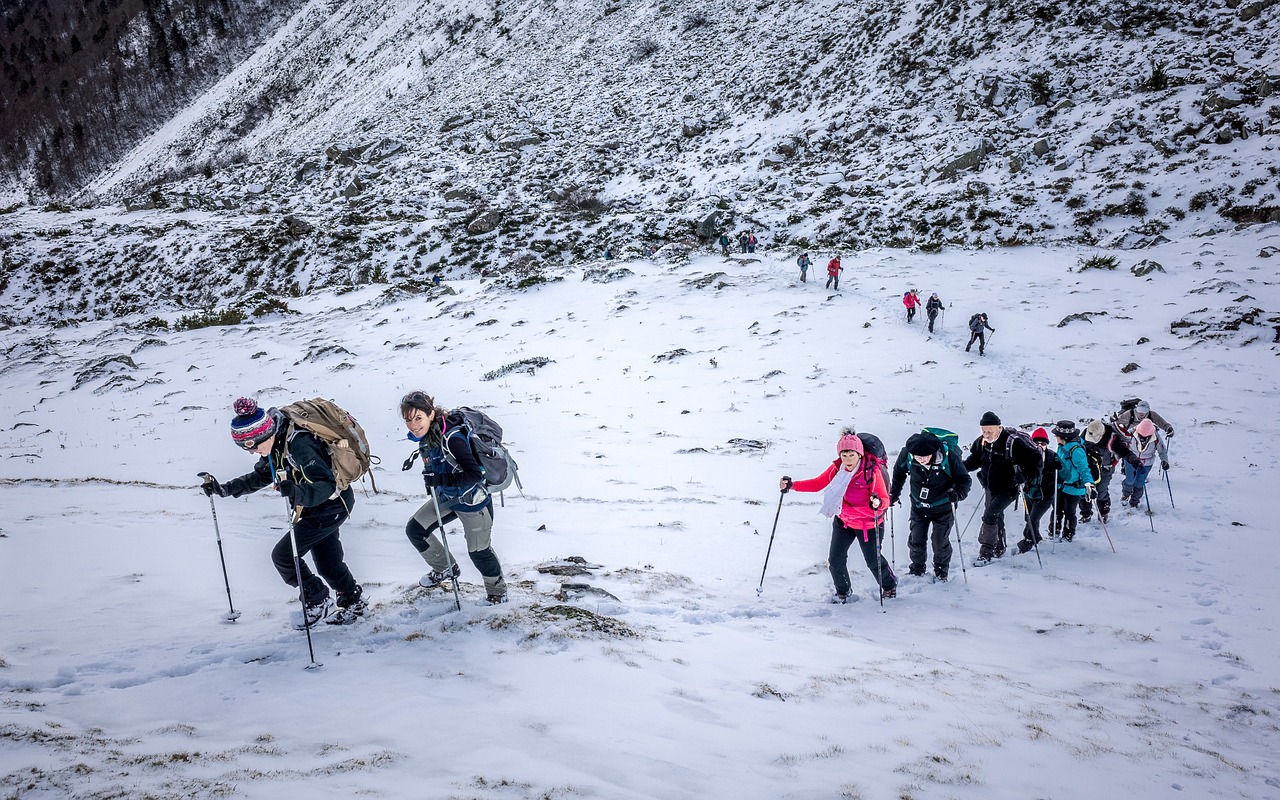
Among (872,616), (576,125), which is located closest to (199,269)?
(576,125)

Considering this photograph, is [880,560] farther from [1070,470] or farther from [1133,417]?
[1133,417]

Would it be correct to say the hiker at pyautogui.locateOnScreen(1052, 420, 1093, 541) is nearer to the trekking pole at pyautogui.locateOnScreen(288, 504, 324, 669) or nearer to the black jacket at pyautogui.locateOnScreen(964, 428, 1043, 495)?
the black jacket at pyautogui.locateOnScreen(964, 428, 1043, 495)

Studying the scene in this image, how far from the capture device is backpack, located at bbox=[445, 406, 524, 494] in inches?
185

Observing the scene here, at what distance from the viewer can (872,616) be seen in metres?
6.08

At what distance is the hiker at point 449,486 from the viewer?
4.64 metres

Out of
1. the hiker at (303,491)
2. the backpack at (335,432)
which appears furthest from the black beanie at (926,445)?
the hiker at (303,491)

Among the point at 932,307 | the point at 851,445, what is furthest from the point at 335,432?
the point at 932,307

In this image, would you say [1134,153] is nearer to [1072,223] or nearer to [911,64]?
[1072,223]

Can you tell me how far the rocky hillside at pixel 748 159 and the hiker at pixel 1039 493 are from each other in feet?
83.1

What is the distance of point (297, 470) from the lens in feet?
14.6

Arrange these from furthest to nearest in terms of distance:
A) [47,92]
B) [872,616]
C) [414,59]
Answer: [47,92]
[414,59]
[872,616]

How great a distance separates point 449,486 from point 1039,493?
272 inches

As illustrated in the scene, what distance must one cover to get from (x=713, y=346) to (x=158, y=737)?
17325 mm

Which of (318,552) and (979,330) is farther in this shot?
(979,330)
